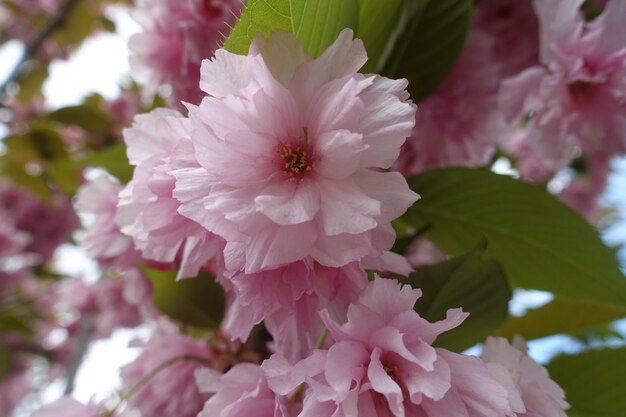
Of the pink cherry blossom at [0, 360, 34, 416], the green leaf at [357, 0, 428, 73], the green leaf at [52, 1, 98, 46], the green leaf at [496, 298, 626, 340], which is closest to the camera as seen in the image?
the green leaf at [357, 0, 428, 73]

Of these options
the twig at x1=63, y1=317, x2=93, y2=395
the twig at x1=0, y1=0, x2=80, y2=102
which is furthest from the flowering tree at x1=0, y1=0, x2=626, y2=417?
the twig at x1=0, y1=0, x2=80, y2=102

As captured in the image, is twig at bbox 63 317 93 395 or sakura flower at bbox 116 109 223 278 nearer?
sakura flower at bbox 116 109 223 278

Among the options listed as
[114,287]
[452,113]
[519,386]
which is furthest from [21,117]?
[519,386]

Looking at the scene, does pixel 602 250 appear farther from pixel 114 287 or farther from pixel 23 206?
pixel 23 206

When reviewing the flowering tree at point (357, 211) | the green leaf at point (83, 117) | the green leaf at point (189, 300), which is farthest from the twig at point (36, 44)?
the green leaf at point (189, 300)

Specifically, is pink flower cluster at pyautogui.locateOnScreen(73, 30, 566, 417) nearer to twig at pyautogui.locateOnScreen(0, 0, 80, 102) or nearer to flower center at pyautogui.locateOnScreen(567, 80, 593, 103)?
flower center at pyautogui.locateOnScreen(567, 80, 593, 103)

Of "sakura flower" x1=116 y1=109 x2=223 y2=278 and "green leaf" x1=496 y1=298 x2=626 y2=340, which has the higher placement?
"sakura flower" x1=116 y1=109 x2=223 y2=278
